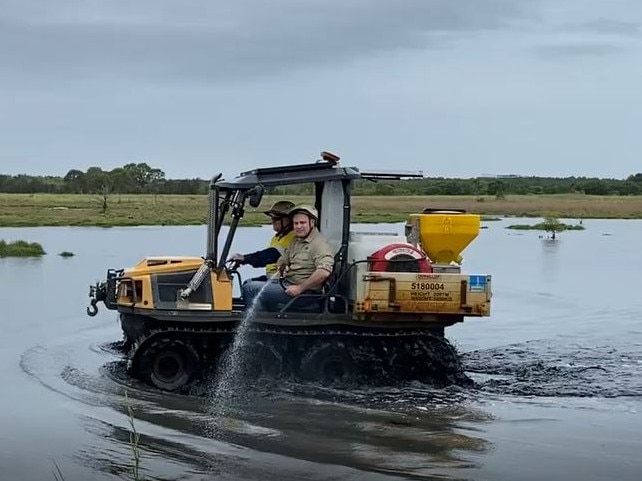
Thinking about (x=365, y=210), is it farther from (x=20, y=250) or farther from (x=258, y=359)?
(x=258, y=359)

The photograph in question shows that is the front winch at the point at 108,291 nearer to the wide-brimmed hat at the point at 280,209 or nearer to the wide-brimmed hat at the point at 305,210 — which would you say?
the wide-brimmed hat at the point at 280,209

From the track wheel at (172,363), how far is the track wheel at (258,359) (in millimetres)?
552

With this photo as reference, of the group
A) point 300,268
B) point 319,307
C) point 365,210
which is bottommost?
point 319,307

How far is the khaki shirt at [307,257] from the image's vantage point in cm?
1191

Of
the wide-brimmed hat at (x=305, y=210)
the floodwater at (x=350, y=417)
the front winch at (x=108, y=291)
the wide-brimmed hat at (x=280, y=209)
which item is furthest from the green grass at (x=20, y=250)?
the wide-brimmed hat at (x=305, y=210)

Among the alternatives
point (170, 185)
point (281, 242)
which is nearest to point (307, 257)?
point (281, 242)

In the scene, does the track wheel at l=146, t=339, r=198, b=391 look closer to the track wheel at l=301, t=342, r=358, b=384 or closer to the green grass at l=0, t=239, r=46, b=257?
the track wheel at l=301, t=342, r=358, b=384

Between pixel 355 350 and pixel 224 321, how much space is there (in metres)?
1.49

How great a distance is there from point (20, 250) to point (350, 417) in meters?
25.1

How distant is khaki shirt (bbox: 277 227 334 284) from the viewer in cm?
1191

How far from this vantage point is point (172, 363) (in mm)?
11938

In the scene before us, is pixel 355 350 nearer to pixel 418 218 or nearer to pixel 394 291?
pixel 394 291

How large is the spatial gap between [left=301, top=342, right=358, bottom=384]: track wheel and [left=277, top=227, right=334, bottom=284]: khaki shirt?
799mm

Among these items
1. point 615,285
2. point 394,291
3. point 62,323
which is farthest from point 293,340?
point 615,285
